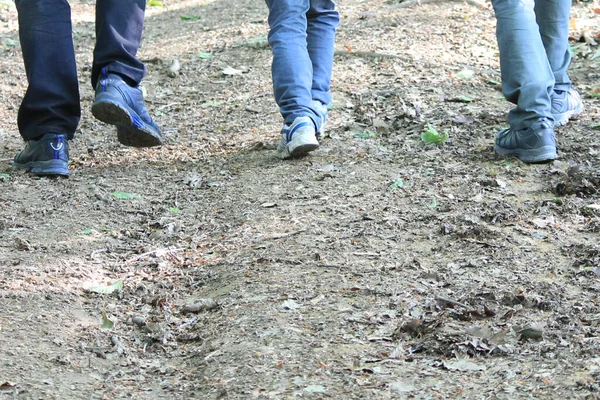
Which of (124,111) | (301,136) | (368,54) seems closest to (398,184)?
(301,136)

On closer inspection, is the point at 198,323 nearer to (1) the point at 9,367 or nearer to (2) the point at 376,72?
(1) the point at 9,367

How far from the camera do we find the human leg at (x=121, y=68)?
4148 mm

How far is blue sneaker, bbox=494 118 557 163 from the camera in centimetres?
412

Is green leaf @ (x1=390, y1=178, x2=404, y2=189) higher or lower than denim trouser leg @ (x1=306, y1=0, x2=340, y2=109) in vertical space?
lower

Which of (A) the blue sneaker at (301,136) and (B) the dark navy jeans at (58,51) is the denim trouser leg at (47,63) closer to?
(B) the dark navy jeans at (58,51)

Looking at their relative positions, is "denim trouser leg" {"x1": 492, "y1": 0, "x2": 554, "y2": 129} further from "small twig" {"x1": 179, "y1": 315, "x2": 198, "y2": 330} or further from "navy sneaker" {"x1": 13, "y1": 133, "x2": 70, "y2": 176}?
"navy sneaker" {"x1": 13, "y1": 133, "x2": 70, "y2": 176}

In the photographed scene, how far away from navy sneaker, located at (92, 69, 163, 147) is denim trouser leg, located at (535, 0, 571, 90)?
2106 mm

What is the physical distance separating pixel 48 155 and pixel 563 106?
9.00 ft

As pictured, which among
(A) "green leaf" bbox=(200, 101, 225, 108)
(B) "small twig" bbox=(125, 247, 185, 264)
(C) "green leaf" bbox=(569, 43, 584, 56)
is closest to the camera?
(B) "small twig" bbox=(125, 247, 185, 264)

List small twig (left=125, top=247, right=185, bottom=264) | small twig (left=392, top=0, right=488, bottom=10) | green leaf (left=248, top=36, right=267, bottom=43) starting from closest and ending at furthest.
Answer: small twig (left=125, top=247, right=185, bottom=264) < green leaf (left=248, top=36, right=267, bottom=43) < small twig (left=392, top=0, right=488, bottom=10)

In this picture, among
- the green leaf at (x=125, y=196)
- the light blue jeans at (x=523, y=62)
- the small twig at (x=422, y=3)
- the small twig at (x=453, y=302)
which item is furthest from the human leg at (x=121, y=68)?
the small twig at (x=422, y=3)

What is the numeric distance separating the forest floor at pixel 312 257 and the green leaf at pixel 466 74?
41mm

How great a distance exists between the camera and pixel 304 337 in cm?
274

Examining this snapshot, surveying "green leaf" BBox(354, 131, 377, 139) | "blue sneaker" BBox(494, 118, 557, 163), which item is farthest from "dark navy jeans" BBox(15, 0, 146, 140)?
"blue sneaker" BBox(494, 118, 557, 163)
